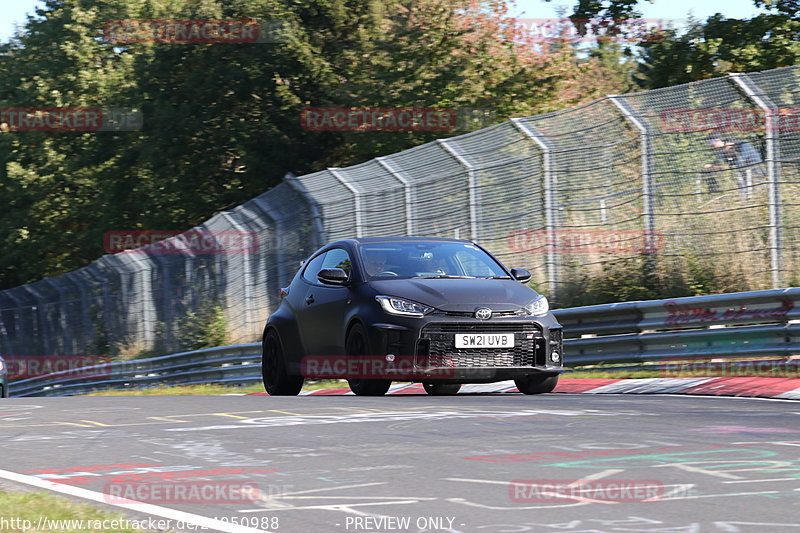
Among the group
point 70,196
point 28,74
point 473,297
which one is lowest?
point 473,297

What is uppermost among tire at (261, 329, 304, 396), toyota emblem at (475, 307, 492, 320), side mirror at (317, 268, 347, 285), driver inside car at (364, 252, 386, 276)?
driver inside car at (364, 252, 386, 276)

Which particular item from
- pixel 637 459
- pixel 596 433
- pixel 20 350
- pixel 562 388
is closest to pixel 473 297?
pixel 562 388

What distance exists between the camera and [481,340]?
11742mm

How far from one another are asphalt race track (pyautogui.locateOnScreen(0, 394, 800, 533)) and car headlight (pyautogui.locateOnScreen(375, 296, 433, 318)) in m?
0.82

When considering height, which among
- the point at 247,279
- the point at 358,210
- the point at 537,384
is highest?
the point at 358,210

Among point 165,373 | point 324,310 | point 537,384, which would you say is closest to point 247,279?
point 165,373

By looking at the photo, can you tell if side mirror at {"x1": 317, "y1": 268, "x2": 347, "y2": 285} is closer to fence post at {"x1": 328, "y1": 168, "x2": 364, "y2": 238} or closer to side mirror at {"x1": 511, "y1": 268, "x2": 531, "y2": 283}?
side mirror at {"x1": 511, "y1": 268, "x2": 531, "y2": 283}

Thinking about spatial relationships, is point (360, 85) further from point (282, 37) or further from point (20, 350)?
point (20, 350)

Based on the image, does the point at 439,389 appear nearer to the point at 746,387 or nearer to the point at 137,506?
the point at 746,387

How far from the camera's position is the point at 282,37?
37469mm

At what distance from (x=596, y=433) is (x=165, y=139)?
33.7m

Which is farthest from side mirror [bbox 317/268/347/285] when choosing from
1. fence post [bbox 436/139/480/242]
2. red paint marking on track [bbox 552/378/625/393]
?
fence post [bbox 436/139/480/242]

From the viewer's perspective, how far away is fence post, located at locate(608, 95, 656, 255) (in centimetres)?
1603

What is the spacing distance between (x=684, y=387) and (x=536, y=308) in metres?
1.63
